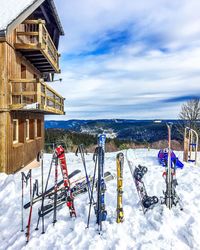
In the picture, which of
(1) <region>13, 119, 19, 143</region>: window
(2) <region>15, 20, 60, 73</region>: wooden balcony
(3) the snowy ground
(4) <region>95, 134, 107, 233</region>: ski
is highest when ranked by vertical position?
(2) <region>15, 20, 60, 73</region>: wooden balcony

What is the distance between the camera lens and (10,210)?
20.8ft

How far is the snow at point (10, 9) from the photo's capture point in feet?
30.7

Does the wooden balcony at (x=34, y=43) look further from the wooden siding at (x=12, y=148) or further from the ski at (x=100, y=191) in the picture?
the ski at (x=100, y=191)

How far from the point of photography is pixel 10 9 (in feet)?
33.4

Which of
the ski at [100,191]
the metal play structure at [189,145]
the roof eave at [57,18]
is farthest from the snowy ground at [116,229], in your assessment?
the roof eave at [57,18]

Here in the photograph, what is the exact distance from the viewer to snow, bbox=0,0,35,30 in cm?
935

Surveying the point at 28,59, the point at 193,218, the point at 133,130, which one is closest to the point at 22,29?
the point at 28,59

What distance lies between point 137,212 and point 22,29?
10.6 metres

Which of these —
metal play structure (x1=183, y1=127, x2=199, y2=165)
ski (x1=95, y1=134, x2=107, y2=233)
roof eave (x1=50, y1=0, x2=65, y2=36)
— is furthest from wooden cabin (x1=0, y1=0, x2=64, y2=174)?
metal play structure (x1=183, y1=127, x2=199, y2=165)

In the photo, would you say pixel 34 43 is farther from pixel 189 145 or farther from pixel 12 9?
pixel 189 145

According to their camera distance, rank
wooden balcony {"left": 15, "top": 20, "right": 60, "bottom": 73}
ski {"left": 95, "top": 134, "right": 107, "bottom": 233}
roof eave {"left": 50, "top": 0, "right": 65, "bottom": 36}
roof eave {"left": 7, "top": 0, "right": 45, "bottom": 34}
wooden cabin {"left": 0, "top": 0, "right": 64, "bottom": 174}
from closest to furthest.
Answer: ski {"left": 95, "top": 134, "right": 107, "bottom": 233} < roof eave {"left": 7, "top": 0, "right": 45, "bottom": 34} < wooden cabin {"left": 0, "top": 0, "right": 64, "bottom": 174} < wooden balcony {"left": 15, "top": 20, "right": 60, "bottom": 73} < roof eave {"left": 50, "top": 0, "right": 65, "bottom": 36}

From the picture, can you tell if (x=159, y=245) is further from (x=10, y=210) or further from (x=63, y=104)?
(x=63, y=104)

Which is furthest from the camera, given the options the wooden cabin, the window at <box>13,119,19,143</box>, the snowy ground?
the window at <box>13,119,19,143</box>

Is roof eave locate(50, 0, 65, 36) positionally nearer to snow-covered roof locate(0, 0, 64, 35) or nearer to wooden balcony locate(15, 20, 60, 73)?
wooden balcony locate(15, 20, 60, 73)
